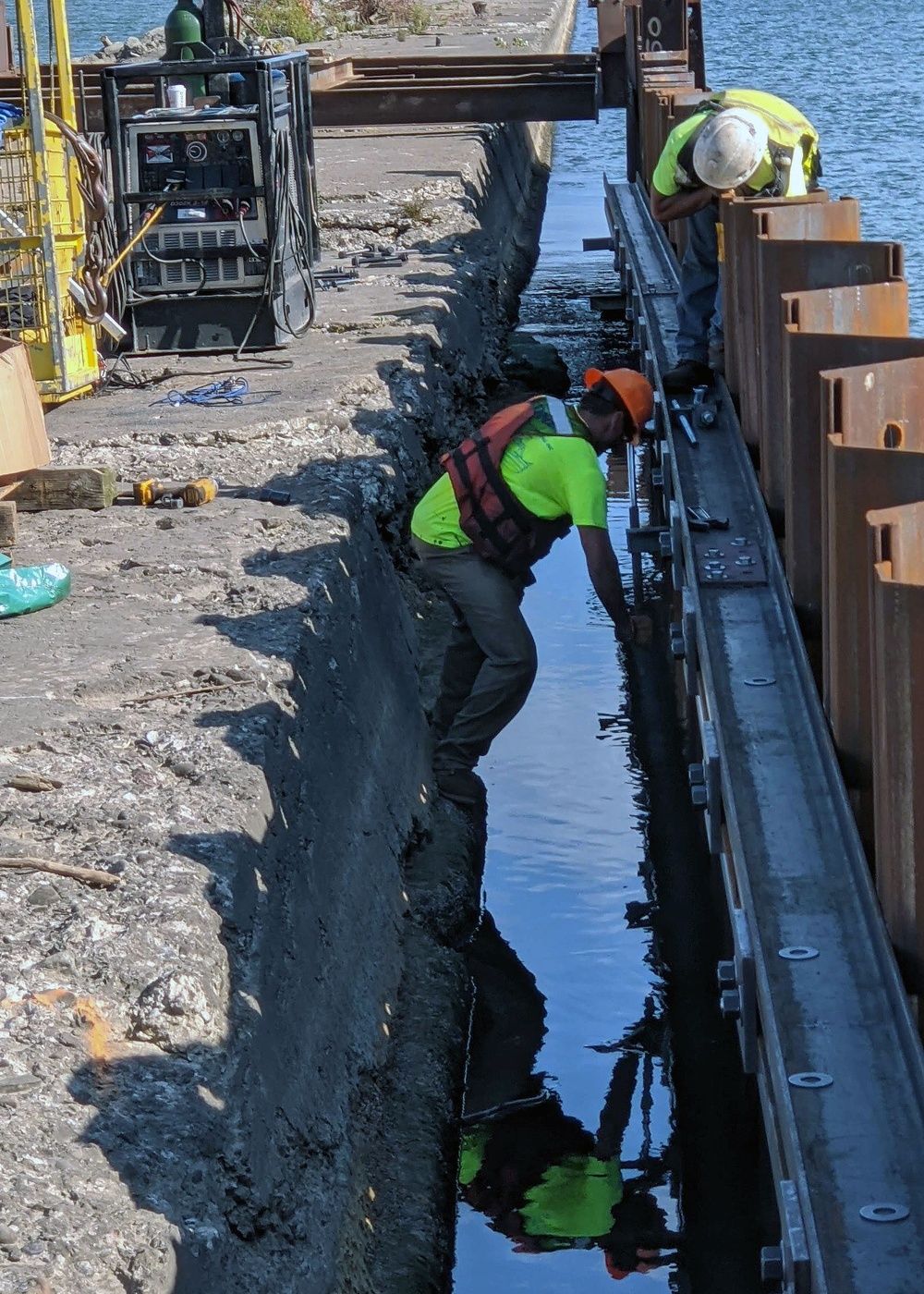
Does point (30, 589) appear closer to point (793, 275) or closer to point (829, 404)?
point (793, 275)

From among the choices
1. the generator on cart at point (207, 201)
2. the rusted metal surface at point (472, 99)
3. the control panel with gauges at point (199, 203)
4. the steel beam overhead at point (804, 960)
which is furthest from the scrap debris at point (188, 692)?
the rusted metal surface at point (472, 99)

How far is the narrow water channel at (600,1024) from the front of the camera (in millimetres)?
4848

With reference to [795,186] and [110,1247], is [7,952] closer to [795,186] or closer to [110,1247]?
[110,1247]

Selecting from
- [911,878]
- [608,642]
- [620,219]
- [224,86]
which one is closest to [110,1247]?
[911,878]

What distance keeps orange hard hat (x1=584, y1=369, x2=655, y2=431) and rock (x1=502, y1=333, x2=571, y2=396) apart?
7.18 metres

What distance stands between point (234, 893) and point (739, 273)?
14.5ft

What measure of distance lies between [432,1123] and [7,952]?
1.49m

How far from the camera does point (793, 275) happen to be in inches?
265

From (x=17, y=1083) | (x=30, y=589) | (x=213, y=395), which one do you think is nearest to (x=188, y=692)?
(x=30, y=589)

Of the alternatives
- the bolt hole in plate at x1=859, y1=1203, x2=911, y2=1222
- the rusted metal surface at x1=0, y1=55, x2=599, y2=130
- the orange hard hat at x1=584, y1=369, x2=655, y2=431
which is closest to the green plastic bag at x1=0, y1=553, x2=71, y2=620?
the orange hard hat at x1=584, y1=369, x2=655, y2=431

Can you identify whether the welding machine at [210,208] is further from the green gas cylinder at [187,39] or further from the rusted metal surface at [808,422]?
the rusted metal surface at [808,422]

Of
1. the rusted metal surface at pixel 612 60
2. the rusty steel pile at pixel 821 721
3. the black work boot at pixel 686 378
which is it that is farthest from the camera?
the rusted metal surface at pixel 612 60

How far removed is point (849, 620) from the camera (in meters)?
4.54

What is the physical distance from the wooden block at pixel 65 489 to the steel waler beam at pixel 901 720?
4896 mm
